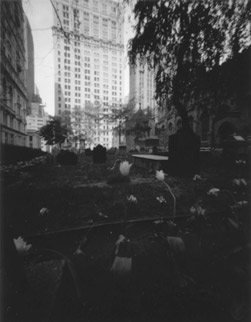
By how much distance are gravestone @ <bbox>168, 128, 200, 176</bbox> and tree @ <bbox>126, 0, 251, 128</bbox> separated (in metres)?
1.95

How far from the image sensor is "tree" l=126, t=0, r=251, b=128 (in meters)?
4.84

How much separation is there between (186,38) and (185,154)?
4.48 m

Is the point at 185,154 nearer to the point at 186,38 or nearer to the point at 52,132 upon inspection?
the point at 186,38

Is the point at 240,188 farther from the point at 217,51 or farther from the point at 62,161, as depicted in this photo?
the point at 62,161

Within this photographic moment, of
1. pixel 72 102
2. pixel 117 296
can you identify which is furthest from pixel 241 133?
pixel 72 102

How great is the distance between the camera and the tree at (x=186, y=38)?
484 centimetres

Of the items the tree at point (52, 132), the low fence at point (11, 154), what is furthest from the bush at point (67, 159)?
the tree at point (52, 132)

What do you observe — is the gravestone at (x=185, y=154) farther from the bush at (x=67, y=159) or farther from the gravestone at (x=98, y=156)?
the bush at (x=67, y=159)

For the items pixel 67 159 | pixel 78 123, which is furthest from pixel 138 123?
pixel 67 159

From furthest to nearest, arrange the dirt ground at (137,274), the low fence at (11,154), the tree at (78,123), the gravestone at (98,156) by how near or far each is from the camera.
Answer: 1. the tree at (78,123)
2. the gravestone at (98,156)
3. the low fence at (11,154)
4. the dirt ground at (137,274)

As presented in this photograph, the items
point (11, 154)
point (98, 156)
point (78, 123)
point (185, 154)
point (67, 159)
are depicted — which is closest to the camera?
Result: point (185, 154)

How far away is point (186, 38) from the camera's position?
20.1 ft

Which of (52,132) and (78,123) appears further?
(78,123)

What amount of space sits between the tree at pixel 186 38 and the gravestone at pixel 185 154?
195cm
